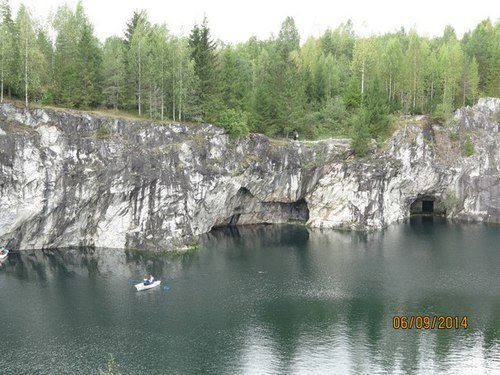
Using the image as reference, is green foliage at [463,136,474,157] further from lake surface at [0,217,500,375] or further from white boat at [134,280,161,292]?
white boat at [134,280,161,292]

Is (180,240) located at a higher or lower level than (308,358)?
higher

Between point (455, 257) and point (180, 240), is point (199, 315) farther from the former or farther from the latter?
point (455, 257)

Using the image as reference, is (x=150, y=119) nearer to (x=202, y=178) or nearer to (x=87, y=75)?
(x=87, y=75)

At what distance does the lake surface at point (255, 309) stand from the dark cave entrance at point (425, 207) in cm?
2275

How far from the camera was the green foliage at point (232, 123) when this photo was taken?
74.4 m

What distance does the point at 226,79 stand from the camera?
82938 millimetres

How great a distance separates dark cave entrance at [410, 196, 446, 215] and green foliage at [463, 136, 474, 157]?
9937 mm

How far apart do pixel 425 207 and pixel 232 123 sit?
42965mm

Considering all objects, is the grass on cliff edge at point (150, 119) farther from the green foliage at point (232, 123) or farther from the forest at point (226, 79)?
the green foliage at point (232, 123)

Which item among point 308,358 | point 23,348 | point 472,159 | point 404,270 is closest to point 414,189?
point 472,159

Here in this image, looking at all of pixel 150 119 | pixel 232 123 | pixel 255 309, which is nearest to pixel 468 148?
pixel 232 123

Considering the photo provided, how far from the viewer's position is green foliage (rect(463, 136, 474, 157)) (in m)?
88.6

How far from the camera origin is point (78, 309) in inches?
1829

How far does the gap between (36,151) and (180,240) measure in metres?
19.5
